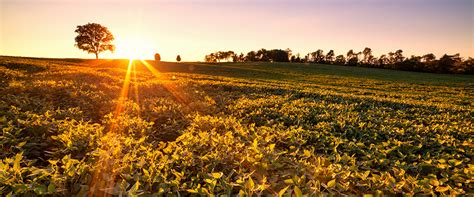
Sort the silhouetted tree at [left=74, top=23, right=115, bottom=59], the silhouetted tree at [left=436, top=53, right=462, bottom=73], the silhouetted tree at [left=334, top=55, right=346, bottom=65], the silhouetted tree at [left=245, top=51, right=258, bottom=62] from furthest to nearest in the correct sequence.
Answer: the silhouetted tree at [left=245, top=51, right=258, bottom=62], the silhouetted tree at [left=334, top=55, right=346, bottom=65], the silhouetted tree at [left=436, top=53, right=462, bottom=73], the silhouetted tree at [left=74, top=23, right=115, bottom=59]

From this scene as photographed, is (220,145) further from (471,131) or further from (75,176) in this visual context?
(471,131)

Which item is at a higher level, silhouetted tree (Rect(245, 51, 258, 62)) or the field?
silhouetted tree (Rect(245, 51, 258, 62))

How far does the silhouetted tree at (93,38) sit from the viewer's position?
60.6 meters

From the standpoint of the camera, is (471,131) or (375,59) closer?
(471,131)

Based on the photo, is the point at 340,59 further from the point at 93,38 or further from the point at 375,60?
A: the point at 93,38

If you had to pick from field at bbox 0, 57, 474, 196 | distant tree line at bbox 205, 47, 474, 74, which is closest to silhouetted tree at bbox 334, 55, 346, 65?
distant tree line at bbox 205, 47, 474, 74

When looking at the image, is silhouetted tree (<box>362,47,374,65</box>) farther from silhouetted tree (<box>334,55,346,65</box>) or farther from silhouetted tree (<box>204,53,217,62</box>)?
silhouetted tree (<box>204,53,217,62</box>)

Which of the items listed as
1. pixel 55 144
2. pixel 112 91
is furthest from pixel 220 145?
pixel 112 91

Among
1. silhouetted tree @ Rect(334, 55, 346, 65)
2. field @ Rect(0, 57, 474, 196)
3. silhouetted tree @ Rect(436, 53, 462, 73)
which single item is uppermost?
silhouetted tree @ Rect(334, 55, 346, 65)

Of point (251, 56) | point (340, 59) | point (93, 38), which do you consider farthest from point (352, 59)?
point (93, 38)

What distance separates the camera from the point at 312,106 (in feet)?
34.4

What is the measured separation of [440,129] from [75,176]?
9.13 metres

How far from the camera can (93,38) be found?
6206cm

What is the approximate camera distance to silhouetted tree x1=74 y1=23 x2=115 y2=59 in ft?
199
